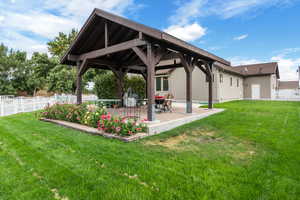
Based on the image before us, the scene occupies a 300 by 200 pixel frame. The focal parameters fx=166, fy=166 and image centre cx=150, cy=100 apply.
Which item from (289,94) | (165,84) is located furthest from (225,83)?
(289,94)

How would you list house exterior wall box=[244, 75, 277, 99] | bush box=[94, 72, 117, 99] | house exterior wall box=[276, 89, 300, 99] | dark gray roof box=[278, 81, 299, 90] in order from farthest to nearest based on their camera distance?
dark gray roof box=[278, 81, 299, 90], house exterior wall box=[276, 89, 300, 99], house exterior wall box=[244, 75, 277, 99], bush box=[94, 72, 117, 99]

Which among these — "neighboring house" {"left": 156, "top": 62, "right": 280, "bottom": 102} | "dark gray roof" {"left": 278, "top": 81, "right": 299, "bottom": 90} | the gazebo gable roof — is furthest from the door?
"dark gray roof" {"left": 278, "top": 81, "right": 299, "bottom": 90}

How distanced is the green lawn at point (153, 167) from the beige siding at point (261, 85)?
1655 cm

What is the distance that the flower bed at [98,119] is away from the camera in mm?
4422

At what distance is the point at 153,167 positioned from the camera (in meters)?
2.70

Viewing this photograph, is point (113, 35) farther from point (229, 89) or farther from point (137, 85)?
point (229, 89)

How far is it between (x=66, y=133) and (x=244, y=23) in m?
18.7

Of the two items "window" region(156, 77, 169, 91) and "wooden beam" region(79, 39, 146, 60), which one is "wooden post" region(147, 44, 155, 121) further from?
"window" region(156, 77, 169, 91)

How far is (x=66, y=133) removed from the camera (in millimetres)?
4836

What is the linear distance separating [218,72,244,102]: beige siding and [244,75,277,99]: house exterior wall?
116 centimetres

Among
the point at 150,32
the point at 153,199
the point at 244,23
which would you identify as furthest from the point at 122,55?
the point at 244,23

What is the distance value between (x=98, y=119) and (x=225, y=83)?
13.1m

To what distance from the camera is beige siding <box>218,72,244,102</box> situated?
47.6 feet

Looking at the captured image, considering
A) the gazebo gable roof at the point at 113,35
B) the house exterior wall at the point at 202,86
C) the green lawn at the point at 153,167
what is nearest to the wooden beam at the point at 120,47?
the gazebo gable roof at the point at 113,35
